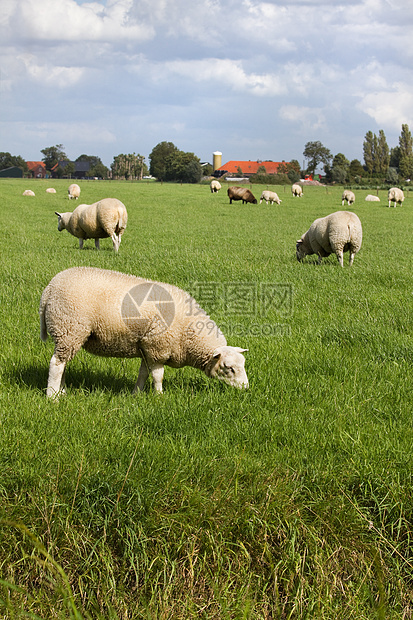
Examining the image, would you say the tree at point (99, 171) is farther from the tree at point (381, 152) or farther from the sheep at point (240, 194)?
the sheep at point (240, 194)

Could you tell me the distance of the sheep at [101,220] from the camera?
1215 centimetres

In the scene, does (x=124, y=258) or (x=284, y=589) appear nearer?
(x=284, y=589)

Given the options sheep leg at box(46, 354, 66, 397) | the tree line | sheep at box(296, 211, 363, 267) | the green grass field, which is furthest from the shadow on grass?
the tree line

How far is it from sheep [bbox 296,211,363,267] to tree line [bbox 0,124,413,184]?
7454 cm

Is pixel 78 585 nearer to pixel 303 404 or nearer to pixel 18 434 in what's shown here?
pixel 18 434

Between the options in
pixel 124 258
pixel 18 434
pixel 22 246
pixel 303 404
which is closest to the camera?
pixel 18 434

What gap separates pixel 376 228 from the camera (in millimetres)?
21734

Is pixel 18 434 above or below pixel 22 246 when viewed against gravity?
below

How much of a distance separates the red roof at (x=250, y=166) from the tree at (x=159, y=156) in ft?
54.9

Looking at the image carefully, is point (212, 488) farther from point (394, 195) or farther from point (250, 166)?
point (250, 166)

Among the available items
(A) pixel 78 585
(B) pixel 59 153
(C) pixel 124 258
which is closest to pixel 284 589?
(A) pixel 78 585

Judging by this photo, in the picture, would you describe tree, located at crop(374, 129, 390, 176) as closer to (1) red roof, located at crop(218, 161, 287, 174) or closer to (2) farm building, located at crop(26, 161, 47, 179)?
(1) red roof, located at crop(218, 161, 287, 174)

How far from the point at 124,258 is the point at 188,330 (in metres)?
7.04

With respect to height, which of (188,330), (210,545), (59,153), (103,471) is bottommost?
(210,545)
